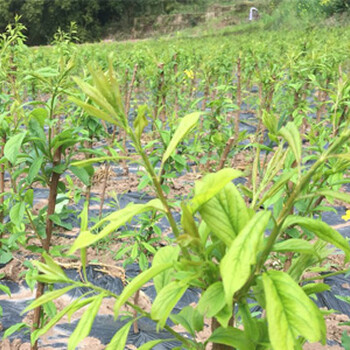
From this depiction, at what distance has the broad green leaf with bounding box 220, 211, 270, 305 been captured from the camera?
0.46 m

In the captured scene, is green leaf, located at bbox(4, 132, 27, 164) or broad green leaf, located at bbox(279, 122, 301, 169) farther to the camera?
green leaf, located at bbox(4, 132, 27, 164)

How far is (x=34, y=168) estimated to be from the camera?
121 centimetres

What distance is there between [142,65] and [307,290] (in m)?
5.71

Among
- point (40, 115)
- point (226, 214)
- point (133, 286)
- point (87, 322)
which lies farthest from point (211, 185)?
point (40, 115)

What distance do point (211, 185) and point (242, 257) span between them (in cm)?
11

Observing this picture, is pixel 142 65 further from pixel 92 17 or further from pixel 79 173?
pixel 92 17

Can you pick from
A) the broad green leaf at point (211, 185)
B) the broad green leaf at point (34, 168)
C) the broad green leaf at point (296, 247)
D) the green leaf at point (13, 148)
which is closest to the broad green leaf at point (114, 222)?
the broad green leaf at point (211, 185)

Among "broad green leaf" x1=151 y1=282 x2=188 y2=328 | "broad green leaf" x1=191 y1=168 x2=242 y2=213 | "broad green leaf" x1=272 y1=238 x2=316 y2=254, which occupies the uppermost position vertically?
"broad green leaf" x1=191 y1=168 x2=242 y2=213

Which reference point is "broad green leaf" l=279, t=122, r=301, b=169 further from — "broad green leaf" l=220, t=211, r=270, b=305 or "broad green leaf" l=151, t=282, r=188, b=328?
"broad green leaf" l=151, t=282, r=188, b=328

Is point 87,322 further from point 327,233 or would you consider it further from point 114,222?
point 327,233

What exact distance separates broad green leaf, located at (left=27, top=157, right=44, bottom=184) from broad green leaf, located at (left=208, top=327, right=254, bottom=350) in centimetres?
79

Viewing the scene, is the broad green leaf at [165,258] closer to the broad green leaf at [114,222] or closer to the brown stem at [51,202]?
the broad green leaf at [114,222]

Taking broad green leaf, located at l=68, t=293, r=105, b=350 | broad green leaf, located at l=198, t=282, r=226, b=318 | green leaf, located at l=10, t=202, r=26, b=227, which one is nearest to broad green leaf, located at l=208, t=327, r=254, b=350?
broad green leaf, located at l=198, t=282, r=226, b=318

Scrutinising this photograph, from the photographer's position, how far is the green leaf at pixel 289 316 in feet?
1.48
